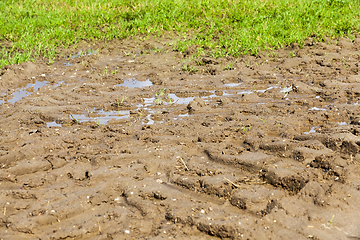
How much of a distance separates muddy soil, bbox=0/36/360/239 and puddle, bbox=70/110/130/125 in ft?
0.11

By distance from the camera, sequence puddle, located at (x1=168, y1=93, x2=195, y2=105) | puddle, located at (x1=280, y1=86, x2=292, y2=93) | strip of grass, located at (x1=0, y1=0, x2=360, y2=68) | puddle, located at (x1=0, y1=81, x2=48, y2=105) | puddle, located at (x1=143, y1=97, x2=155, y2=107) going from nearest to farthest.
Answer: puddle, located at (x1=143, y1=97, x2=155, y2=107), puddle, located at (x1=168, y1=93, x2=195, y2=105), puddle, located at (x1=280, y1=86, x2=292, y2=93), puddle, located at (x1=0, y1=81, x2=48, y2=105), strip of grass, located at (x1=0, y1=0, x2=360, y2=68)

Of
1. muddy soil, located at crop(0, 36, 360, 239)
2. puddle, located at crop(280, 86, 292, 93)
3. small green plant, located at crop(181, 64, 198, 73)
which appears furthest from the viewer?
small green plant, located at crop(181, 64, 198, 73)

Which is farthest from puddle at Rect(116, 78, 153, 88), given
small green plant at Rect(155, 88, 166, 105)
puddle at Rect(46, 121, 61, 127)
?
puddle at Rect(46, 121, 61, 127)

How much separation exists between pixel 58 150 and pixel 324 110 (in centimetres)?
418

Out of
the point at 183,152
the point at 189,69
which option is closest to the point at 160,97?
the point at 189,69

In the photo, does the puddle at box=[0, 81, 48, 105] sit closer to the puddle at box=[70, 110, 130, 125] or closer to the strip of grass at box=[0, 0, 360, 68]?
the strip of grass at box=[0, 0, 360, 68]

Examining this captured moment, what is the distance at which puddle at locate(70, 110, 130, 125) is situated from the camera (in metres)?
5.87

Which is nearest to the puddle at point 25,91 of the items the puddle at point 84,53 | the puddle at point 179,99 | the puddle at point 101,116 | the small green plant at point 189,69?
the puddle at point 101,116

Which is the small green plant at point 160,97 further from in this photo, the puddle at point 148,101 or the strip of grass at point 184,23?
the strip of grass at point 184,23

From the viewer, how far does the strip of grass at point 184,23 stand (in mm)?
9578

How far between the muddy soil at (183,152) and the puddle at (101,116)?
3 cm

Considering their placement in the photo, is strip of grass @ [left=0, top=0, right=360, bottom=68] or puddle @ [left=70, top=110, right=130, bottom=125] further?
strip of grass @ [left=0, top=0, right=360, bottom=68]

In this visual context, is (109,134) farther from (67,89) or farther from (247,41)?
(247,41)

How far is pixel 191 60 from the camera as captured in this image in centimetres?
868
